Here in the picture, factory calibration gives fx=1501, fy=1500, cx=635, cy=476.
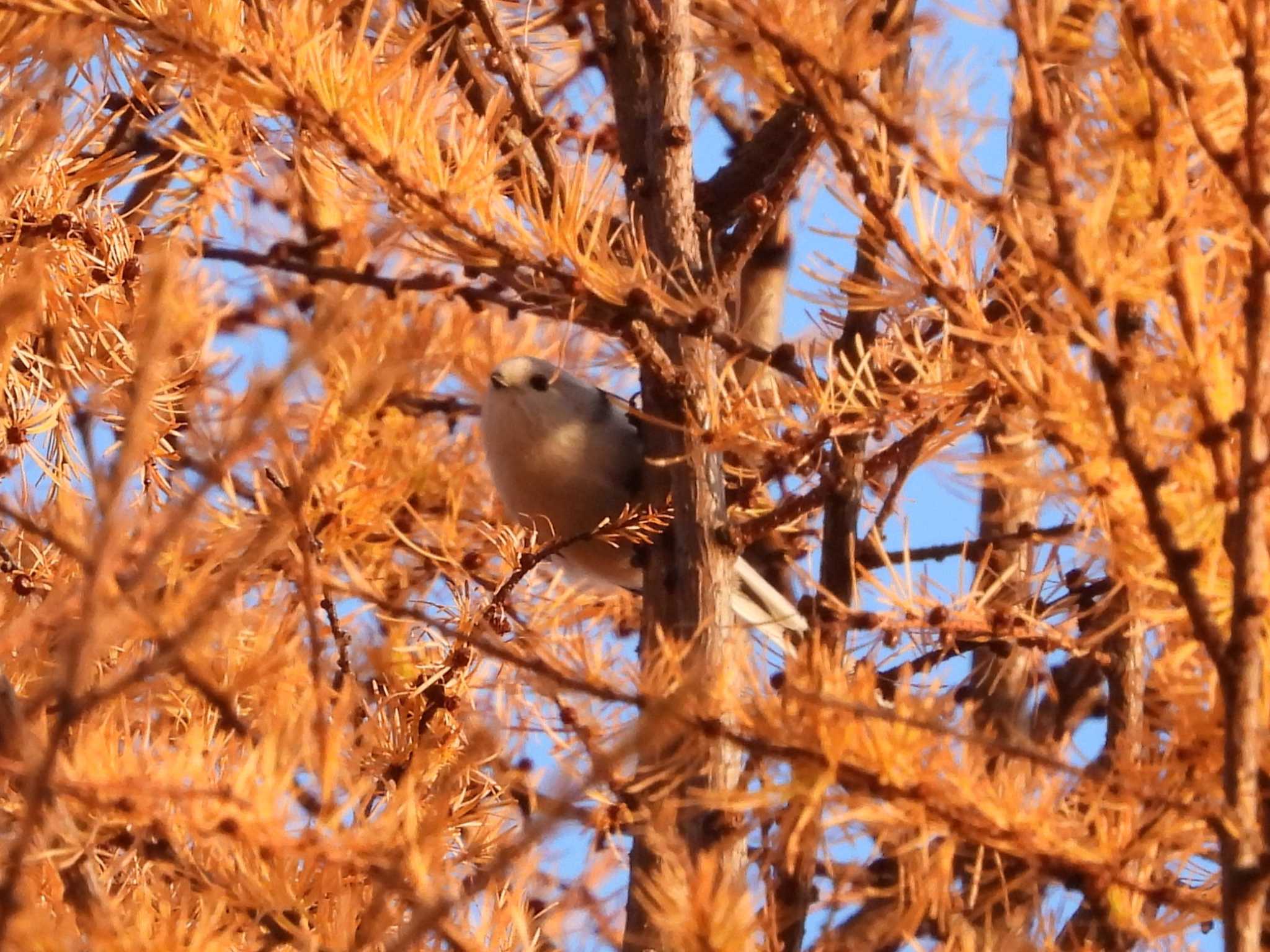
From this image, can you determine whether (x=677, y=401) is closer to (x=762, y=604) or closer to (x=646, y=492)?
(x=646, y=492)

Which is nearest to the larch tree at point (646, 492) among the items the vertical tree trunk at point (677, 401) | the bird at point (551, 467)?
the vertical tree trunk at point (677, 401)

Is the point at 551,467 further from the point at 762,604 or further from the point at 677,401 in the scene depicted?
the point at 677,401

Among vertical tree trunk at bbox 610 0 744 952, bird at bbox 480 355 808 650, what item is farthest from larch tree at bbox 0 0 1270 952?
bird at bbox 480 355 808 650

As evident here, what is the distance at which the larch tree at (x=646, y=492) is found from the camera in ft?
2.19

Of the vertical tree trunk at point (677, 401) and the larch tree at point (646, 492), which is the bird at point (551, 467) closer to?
the larch tree at point (646, 492)

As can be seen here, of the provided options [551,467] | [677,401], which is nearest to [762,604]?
[551,467]

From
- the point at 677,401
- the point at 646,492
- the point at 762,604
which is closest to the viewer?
the point at 677,401

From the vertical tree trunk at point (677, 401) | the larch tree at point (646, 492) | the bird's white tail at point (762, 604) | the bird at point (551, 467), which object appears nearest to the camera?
the larch tree at point (646, 492)

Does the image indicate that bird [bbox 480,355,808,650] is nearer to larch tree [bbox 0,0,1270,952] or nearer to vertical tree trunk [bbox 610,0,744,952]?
larch tree [bbox 0,0,1270,952]

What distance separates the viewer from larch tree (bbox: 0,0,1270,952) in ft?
2.19

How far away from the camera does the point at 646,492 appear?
4.59ft

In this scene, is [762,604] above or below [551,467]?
below

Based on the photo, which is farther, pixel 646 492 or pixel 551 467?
pixel 551 467

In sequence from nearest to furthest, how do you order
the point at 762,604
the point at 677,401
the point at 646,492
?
the point at 677,401 < the point at 646,492 < the point at 762,604
